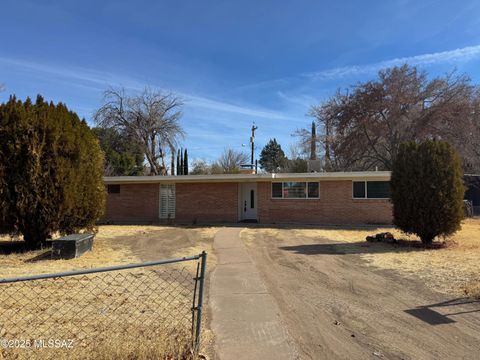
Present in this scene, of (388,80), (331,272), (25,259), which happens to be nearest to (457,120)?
(388,80)

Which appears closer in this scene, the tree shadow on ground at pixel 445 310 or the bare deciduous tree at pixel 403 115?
the tree shadow on ground at pixel 445 310

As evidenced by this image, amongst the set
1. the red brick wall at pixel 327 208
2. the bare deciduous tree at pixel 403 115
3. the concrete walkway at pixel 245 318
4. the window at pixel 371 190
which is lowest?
the concrete walkway at pixel 245 318

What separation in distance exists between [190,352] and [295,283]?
3704 mm

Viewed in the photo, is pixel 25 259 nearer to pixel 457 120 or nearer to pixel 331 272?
pixel 331 272

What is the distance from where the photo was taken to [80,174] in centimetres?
1026

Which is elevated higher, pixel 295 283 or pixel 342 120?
pixel 342 120

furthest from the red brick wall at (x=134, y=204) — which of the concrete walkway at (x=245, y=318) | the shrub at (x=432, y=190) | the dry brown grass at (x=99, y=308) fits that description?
the shrub at (x=432, y=190)

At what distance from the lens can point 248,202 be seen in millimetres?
20609

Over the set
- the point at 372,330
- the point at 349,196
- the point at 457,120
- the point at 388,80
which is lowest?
the point at 372,330

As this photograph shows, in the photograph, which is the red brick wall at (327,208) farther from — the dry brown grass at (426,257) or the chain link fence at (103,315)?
the chain link fence at (103,315)

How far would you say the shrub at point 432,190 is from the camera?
1107 centimetres

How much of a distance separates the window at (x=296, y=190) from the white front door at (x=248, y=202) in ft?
4.94

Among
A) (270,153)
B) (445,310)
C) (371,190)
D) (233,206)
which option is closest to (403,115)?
(371,190)

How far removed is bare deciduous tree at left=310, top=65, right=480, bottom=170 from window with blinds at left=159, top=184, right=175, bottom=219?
521 inches
